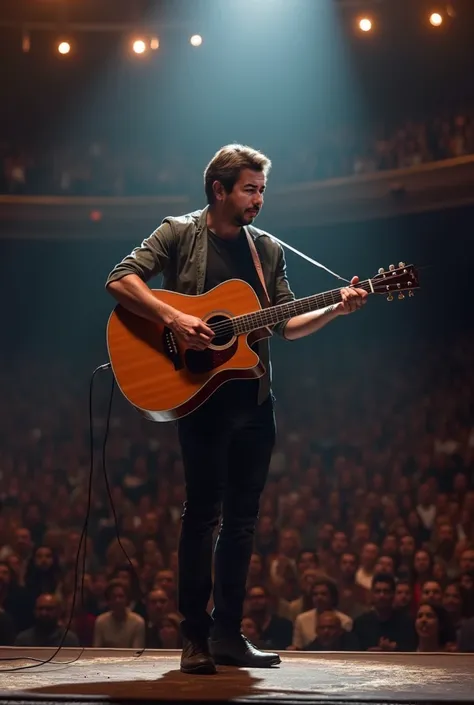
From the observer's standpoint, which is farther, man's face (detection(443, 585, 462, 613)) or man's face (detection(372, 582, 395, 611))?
man's face (detection(443, 585, 462, 613))

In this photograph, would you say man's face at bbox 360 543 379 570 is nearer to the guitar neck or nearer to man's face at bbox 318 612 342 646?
man's face at bbox 318 612 342 646

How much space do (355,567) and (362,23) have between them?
4.55m

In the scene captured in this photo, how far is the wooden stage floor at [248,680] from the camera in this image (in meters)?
1.87

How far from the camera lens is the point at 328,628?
4.43m

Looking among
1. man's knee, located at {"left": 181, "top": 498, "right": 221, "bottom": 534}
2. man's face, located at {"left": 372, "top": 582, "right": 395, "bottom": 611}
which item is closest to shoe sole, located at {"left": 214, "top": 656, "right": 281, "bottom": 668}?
man's knee, located at {"left": 181, "top": 498, "right": 221, "bottom": 534}

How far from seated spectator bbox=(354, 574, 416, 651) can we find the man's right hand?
256cm

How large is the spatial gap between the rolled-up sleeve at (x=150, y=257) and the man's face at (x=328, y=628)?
2517mm

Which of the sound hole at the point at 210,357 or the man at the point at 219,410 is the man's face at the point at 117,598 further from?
the sound hole at the point at 210,357

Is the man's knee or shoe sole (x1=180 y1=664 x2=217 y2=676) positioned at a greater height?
the man's knee

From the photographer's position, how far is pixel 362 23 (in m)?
7.44

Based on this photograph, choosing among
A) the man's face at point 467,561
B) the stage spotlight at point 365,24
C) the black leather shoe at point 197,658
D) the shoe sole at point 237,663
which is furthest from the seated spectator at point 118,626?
the stage spotlight at point 365,24

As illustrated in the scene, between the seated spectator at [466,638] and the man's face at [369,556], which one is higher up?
the man's face at [369,556]

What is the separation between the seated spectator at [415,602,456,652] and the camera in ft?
14.0

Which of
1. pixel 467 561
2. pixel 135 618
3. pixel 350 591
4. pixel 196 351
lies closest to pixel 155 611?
pixel 135 618
